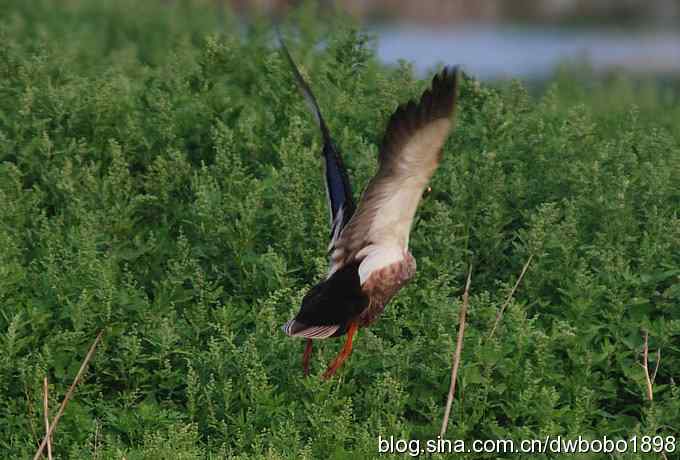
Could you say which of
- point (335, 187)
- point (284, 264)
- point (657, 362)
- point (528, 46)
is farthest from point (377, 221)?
point (528, 46)

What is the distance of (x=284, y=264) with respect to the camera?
6.86m

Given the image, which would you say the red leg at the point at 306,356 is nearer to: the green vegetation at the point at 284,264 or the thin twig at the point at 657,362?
the green vegetation at the point at 284,264

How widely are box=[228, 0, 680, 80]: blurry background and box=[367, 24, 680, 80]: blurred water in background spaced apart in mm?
14

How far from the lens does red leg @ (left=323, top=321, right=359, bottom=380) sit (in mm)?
5988

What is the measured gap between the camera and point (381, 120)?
824cm

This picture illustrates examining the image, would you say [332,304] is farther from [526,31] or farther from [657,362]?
[526,31]

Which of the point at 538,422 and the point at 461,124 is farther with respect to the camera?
the point at 461,124

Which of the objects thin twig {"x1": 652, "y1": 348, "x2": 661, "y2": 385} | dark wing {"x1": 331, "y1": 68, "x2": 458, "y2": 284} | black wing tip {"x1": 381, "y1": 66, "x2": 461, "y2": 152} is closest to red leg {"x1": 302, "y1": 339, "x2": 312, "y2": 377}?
dark wing {"x1": 331, "y1": 68, "x2": 458, "y2": 284}

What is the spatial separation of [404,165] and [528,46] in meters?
14.0

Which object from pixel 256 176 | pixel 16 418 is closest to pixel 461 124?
pixel 256 176

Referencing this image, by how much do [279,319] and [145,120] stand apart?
2.25 meters

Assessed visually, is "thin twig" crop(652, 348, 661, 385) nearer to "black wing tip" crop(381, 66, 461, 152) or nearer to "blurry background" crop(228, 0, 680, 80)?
"black wing tip" crop(381, 66, 461, 152)

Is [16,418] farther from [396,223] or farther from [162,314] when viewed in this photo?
[396,223]

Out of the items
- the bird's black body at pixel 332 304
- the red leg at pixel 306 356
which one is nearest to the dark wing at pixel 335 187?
the bird's black body at pixel 332 304
